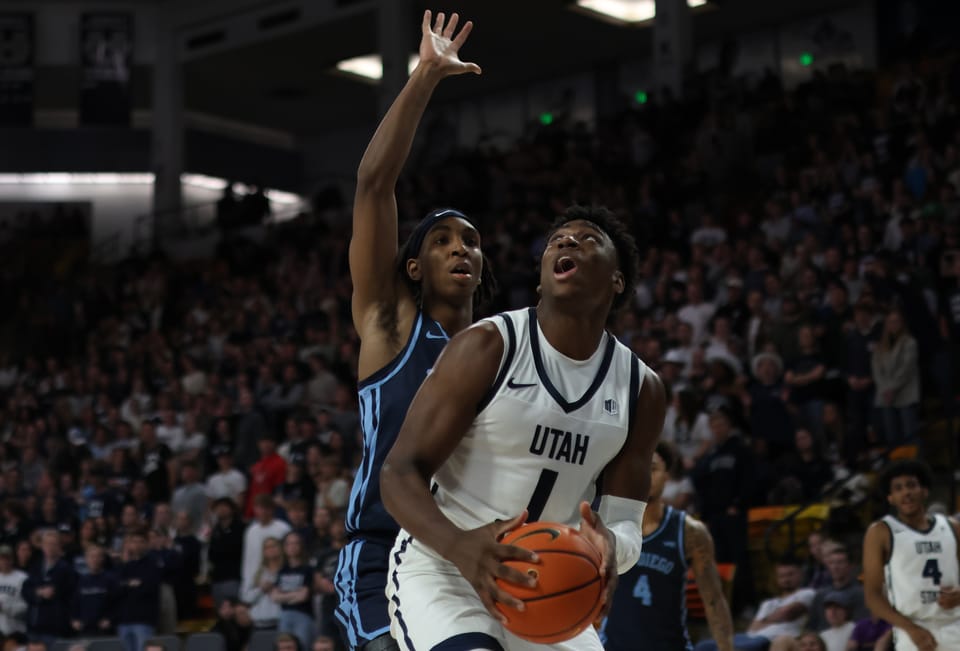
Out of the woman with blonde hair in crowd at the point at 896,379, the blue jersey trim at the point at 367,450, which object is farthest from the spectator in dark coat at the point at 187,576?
the blue jersey trim at the point at 367,450

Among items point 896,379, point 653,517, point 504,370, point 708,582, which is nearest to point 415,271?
point 504,370

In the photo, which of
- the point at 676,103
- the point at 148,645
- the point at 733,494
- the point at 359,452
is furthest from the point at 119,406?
the point at 733,494

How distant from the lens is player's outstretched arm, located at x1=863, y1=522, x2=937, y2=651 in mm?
6633

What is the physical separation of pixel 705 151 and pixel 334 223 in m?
6.86

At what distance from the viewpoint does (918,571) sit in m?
6.80

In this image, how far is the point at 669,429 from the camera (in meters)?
11.1

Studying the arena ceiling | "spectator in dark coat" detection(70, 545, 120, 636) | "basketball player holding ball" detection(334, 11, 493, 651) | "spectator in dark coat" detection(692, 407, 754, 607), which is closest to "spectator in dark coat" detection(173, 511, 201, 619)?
"spectator in dark coat" detection(70, 545, 120, 636)

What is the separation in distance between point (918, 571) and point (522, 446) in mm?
4039

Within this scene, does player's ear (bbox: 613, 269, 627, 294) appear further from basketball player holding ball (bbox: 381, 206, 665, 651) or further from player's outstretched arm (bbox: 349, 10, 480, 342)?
player's outstretched arm (bbox: 349, 10, 480, 342)

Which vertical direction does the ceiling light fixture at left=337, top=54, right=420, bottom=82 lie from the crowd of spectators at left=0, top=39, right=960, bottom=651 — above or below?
above

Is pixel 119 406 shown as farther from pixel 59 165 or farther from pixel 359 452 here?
pixel 59 165

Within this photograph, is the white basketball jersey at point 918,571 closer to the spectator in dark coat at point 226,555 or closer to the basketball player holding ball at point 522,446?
the basketball player holding ball at point 522,446

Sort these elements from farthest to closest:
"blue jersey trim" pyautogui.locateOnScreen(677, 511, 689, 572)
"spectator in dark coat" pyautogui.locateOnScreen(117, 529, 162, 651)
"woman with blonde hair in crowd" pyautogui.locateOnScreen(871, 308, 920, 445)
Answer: "spectator in dark coat" pyautogui.locateOnScreen(117, 529, 162, 651)
"woman with blonde hair in crowd" pyautogui.locateOnScreen(871, 308, 920, 445)
"blue jersey trim" pyautogui.locateOnScreen(677, 511, 689, 572)

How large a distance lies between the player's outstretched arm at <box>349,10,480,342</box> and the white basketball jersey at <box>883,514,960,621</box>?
3.67 meters
